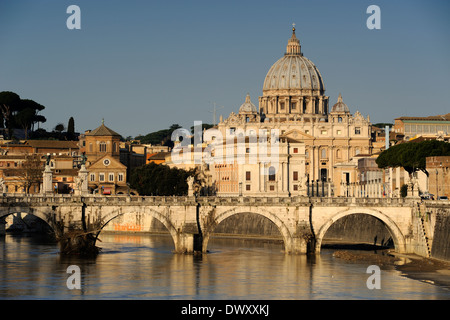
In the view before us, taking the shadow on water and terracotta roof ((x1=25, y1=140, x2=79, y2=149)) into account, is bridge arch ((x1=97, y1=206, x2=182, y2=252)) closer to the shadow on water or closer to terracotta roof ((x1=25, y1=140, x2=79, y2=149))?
the shadow on water

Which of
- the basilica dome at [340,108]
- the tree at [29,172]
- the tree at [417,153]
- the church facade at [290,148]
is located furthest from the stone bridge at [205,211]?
the basilica dome at [340,108]

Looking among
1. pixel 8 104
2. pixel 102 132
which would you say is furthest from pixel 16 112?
pixel 102 132

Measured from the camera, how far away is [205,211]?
7994 centimetres

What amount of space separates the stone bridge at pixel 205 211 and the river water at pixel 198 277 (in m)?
1.82

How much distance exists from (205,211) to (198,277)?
13.2 m

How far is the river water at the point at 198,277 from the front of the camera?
6044 cm

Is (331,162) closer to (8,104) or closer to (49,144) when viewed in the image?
Result: (49,144)

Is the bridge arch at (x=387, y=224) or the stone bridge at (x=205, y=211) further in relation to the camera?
the stone bridge at (x=205, y=211)

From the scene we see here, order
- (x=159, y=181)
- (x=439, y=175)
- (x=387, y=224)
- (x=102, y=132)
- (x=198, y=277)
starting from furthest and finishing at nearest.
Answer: (x=102, y=132)
(x=159, y=181)
(x=439, y=175)
(x=387, y=224)
(x=198, y=277)

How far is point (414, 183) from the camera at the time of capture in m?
79.4

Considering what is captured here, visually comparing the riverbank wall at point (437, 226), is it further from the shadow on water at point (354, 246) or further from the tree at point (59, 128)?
the tree at point (59, 128)

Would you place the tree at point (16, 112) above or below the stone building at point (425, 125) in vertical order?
above

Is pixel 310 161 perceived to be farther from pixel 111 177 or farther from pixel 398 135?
pixel 111 177

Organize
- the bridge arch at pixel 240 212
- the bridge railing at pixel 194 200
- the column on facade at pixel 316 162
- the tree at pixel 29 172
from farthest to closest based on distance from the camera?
the column on facade at pixel 316 162 → the tree at pixel 29 172 → the bridge arch at pixel 240 212 → the bridge railing at pixel 194 200
